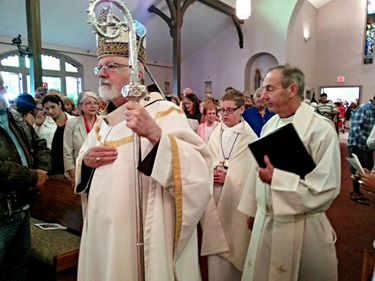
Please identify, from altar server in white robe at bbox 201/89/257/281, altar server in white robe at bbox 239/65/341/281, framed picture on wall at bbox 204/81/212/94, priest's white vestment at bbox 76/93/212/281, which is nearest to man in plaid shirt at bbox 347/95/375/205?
altar server in white robe at bbox 201/89/257/281

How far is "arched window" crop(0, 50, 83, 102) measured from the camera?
897 centimetres

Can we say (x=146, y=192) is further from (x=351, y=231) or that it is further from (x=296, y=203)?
(x=351, y=231)

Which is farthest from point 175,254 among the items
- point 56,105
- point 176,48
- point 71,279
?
point 176,48

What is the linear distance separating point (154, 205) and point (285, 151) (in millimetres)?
767

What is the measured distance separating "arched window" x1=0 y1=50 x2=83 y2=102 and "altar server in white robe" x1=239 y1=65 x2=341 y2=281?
8043 millimetres

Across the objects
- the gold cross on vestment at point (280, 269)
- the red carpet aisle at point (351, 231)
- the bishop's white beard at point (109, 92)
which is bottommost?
the red carpet aisle at point (351, 231)

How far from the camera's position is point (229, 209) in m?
2.48

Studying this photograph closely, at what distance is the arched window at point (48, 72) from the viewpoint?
8.97 m

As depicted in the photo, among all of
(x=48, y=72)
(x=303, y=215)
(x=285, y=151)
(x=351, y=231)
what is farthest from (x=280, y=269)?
(x=48, y=72)

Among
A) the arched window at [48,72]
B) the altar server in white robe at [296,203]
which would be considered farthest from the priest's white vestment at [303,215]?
the arched window at [48,72]

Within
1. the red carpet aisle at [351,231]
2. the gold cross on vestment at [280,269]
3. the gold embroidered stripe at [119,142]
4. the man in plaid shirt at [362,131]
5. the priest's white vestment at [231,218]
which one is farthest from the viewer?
the man in plaid shirt at [362,131]

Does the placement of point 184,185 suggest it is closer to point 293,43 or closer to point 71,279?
point 71,279

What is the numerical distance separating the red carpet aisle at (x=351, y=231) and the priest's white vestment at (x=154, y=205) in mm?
2221

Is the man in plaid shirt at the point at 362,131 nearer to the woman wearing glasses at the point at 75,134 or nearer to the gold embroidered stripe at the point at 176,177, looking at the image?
the woman wearing glasses at the point at 75,134
